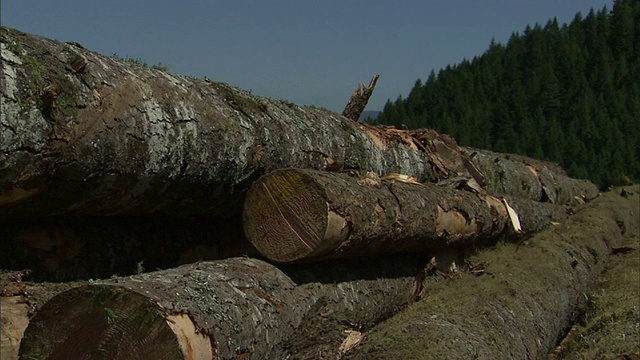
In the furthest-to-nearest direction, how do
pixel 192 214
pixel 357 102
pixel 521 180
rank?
pixel 521 180
pixel 357 102
pixel 192 214

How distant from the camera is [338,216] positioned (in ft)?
13.9

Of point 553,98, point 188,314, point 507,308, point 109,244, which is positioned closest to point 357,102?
point 507,308

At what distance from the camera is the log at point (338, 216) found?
4.20 metres

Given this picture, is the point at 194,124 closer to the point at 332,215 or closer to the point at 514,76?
the point at 332,215

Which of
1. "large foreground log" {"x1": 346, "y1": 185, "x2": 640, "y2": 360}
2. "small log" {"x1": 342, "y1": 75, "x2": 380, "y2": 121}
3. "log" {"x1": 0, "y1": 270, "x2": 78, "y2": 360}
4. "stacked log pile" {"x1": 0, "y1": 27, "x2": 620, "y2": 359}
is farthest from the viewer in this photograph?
"small log" {"x1": 342, "y1": 75, "x2": 380, "y2": 121}

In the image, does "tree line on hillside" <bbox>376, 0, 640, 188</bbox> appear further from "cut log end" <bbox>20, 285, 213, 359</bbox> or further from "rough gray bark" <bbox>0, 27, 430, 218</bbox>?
"cut log end" <bbox>20, 285, 213, 359</bbox>

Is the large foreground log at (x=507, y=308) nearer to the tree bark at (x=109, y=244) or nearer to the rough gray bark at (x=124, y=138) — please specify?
the tree bark at (x=109, y=244)

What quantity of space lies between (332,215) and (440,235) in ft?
6.01

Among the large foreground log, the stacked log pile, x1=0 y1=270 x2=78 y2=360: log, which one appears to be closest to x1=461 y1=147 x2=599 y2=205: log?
the large foreground log

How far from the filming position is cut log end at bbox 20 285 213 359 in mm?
2904

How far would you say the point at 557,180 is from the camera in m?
12.9

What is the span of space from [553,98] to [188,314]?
66.7m

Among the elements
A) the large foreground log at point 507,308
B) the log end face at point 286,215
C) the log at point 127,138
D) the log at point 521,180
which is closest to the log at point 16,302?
the log at point 127,138

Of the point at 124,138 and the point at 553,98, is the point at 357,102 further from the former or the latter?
the point at 553,98
